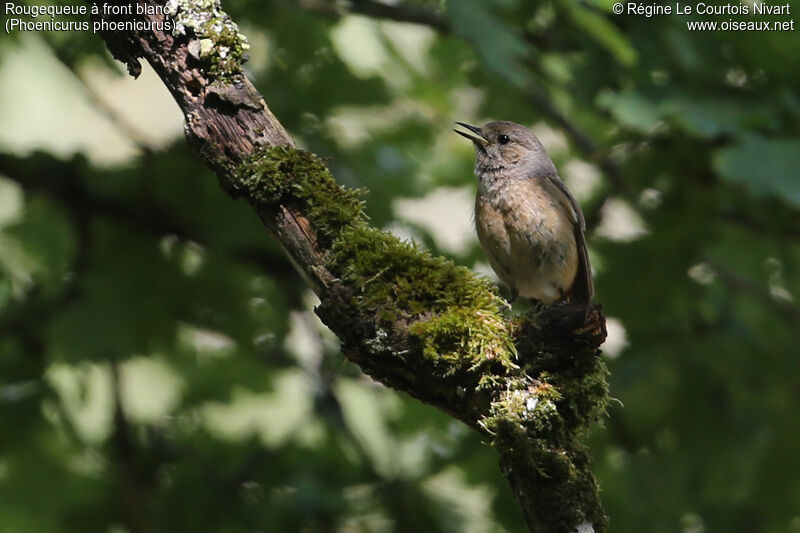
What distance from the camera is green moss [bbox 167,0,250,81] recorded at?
3137 mm

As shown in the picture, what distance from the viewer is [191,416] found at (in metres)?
6.32

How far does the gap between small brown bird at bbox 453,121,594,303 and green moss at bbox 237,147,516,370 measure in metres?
1.77

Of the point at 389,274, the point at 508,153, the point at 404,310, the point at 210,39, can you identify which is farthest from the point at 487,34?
the point at 404,310

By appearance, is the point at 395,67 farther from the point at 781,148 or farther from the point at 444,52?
the point at 781,148

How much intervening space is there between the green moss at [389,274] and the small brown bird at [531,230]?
1.77 meters

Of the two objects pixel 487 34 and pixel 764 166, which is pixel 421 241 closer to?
pixel 487 34

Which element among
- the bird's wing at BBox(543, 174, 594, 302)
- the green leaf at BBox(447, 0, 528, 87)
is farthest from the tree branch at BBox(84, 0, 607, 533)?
the bird's wing at BBox(543, 174, 594, 302)

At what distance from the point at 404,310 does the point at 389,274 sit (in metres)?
0.15

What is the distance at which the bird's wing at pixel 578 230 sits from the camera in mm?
5105

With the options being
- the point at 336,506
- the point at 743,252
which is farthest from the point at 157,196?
the point at 743,252

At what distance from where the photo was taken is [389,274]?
3.06 metres

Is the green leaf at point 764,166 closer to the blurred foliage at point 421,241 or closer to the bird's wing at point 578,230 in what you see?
the blurred foliage at point 421,241

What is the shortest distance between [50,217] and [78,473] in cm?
159

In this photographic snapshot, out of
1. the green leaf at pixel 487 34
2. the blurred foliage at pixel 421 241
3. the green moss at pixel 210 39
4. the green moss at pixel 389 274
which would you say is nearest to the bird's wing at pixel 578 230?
the blurred foliage at pixel 421 241
